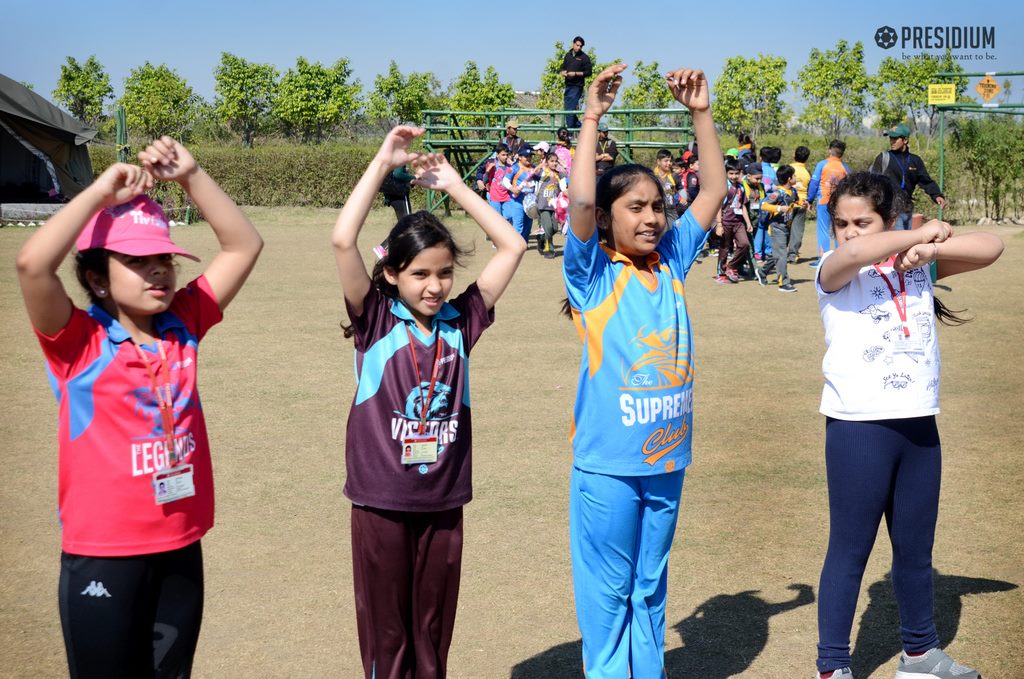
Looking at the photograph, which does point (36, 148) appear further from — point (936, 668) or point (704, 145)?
point (936, 668)

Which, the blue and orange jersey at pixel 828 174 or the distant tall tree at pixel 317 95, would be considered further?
the distant tall tree at pixel 317 95

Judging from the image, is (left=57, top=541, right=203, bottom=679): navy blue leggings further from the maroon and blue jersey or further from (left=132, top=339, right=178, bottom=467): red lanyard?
the maroon and blue jersey

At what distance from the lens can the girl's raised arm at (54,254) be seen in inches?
104

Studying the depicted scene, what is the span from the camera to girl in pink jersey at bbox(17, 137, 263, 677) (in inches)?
107

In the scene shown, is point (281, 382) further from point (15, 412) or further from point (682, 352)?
point (682, 352)

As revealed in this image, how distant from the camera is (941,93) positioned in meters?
19.3

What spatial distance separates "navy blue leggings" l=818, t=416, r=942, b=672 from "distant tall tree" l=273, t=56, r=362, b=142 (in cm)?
5040

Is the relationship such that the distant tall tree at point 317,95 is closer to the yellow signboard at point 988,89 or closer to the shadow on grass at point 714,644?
the yellow signboard at point 988,89

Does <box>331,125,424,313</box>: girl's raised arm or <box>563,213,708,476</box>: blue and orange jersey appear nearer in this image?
<box>331,125,424,313</box>: girl's raised arm

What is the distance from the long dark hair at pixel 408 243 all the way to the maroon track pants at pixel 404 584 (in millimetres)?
647

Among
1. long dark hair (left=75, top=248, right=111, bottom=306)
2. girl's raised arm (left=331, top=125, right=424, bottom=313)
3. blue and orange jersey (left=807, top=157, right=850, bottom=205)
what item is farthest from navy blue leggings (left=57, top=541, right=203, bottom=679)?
blue and orange jersey (left=807, top=157, right=850, bottom=205)

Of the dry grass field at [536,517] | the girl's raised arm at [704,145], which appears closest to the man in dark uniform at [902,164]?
the dry grass field at [536,517]

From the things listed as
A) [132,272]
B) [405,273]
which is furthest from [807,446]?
[132,272]

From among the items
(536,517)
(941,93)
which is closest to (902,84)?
(941,93)
